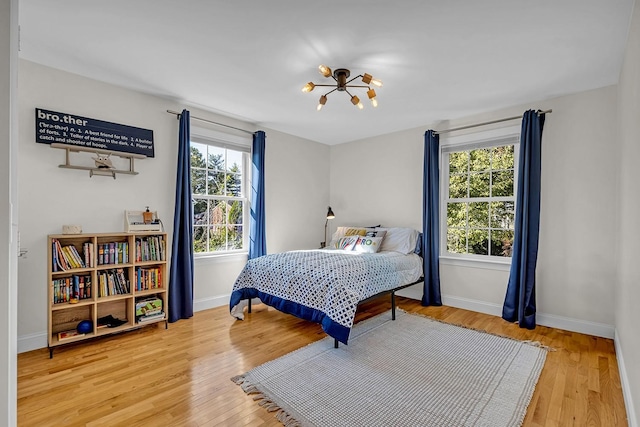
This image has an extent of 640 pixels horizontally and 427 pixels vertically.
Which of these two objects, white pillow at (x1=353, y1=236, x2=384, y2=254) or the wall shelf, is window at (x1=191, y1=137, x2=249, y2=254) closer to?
the wall shelf

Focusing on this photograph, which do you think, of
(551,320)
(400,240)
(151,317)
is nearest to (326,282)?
(400,240)

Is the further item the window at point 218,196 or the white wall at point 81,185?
the window at point 218,196

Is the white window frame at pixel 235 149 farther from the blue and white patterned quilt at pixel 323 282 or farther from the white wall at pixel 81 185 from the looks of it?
the blue and white patterned quilt at pixel 323 282

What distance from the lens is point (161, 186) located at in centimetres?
334

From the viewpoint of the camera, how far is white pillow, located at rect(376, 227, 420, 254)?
4.00 meters

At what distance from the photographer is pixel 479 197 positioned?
12.6 ft

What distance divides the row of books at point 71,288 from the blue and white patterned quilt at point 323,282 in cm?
134

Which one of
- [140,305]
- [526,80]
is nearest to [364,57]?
[526,80]

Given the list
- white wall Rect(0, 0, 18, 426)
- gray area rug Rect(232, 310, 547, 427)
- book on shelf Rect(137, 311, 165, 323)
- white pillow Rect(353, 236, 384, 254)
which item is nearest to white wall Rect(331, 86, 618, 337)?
gray area rug Rect(232, 310, 547, 427)

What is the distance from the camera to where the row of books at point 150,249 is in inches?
120

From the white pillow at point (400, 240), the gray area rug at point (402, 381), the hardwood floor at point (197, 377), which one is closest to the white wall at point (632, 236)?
the hardwood floor at point (197, 377)

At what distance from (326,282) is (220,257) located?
1.73 metres

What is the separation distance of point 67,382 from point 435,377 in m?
2.60

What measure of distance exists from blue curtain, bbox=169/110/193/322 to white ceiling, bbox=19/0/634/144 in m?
0.54
